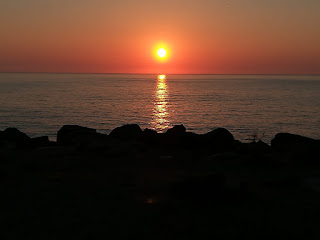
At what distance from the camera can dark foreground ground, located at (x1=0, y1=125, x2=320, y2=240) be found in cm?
655

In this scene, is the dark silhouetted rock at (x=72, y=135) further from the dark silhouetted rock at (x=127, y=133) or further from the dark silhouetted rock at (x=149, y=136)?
the dark silhouetted rock at (x=149, y=136)

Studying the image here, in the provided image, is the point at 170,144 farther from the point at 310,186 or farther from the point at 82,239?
the point at 82,239

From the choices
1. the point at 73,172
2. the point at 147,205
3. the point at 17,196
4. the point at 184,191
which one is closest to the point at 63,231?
the point at 147,205

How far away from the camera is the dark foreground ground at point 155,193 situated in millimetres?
6547

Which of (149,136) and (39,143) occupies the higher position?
(149,136)

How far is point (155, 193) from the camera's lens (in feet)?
28.2

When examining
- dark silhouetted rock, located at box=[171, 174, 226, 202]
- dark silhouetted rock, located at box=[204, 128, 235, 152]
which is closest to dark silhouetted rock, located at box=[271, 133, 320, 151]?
dark silhouetted rock, located at box=[204, 128, 235, 152]

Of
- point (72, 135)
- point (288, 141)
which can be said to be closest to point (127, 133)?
point (72, 135)

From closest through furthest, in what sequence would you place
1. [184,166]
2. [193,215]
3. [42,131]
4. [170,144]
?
[193,215] < [184,166] < [170,144] < [42,131]

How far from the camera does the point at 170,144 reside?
15.7 meters

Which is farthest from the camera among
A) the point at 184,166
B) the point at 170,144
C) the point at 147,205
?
the point at 170,144

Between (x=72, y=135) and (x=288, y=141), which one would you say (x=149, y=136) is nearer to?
(x=72, y=135)

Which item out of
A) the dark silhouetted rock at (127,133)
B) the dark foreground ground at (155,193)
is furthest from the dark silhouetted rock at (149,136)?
the dark foreground ground at (155,193)

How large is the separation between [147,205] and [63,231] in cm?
210
